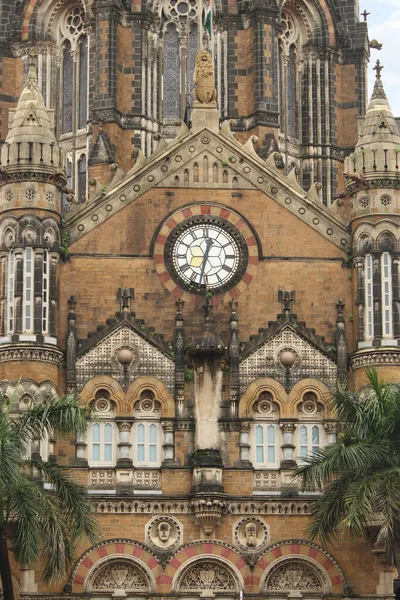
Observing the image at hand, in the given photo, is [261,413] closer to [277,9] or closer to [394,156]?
[394,156]

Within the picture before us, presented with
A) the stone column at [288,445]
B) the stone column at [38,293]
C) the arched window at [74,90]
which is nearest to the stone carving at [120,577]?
the stone column at [288,445]

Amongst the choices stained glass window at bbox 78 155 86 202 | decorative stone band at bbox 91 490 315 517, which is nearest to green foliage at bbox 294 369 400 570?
decorative stone band at bbox 91 490 315 517

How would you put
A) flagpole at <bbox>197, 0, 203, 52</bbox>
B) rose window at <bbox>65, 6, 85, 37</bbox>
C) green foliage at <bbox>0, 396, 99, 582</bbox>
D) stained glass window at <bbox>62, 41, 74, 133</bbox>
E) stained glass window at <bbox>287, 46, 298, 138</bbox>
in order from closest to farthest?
green foliage at <bbox>0, 396, 99, 582</bbox>
flagpole at <bbox>197, 0, 203, 52</bbox>
stained glass window at <bbox>62, 41, 74, 133</bbox>
rose window at <bbox>65, 6, 85, 37</bbox>
stained glass window at <bbox>287, 46, 298, 138</bbox>

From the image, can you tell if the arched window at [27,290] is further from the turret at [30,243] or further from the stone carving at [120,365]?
the stone carving at [120,365]

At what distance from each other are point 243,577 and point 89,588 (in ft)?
14.9

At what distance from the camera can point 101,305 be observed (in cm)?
6631

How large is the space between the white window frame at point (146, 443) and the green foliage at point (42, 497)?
11.0 feet

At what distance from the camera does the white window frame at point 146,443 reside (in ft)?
213

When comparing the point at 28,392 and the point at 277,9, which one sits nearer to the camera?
the point at 28,392

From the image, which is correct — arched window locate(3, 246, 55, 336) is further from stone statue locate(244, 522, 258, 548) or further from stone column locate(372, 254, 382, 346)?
stone column locate(372, 254, 382, 346)

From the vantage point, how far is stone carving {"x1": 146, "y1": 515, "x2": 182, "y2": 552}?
64188mm

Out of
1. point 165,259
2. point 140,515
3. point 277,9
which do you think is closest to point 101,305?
point 165,259

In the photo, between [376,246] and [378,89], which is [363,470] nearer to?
[376,246]

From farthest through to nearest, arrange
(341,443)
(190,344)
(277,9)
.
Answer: (277,9) → (190,344) → (341,443)
